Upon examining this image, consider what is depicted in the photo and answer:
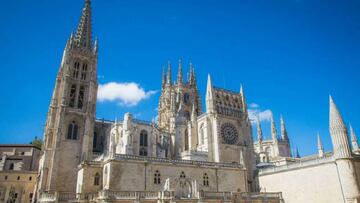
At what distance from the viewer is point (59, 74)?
148 ft

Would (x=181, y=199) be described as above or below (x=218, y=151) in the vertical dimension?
below

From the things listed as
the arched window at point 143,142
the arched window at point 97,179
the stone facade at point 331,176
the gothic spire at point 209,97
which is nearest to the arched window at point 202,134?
the gothic spire at point 209,97

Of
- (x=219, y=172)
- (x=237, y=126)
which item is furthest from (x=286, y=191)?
(x=237, y=126)

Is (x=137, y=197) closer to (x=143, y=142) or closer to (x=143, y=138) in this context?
(x=143, y=142)

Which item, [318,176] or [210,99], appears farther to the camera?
[210,99]

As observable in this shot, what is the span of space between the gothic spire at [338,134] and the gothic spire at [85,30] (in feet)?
128

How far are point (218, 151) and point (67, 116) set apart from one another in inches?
881

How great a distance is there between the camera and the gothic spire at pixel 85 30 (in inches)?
1921

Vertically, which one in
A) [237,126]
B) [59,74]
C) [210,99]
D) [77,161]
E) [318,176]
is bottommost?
[318,176]

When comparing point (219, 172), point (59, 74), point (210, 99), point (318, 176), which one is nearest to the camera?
point (318, 176)

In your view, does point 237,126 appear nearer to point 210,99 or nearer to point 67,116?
point 210,99

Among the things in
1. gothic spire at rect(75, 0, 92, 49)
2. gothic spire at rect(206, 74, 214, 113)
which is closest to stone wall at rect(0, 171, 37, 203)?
gothic spire at rect(75, 0, 92, 49)

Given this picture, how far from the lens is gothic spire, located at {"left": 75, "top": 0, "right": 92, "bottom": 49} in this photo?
160 ft

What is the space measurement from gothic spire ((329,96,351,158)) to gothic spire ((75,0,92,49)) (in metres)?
39.0
